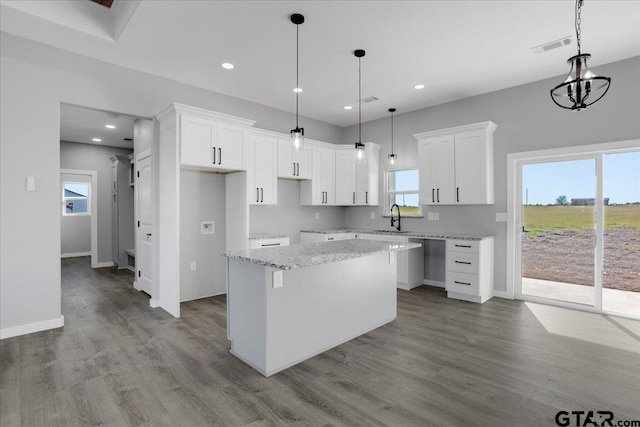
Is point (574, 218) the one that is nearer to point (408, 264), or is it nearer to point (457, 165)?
point (457, 165)

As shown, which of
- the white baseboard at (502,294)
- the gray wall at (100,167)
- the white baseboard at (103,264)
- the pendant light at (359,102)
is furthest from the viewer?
the gray wall at (100,167)

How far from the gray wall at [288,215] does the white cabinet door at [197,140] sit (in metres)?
1.42

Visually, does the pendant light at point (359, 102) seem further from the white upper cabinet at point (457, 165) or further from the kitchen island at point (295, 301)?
the white upper cabinet at point (457, 165)

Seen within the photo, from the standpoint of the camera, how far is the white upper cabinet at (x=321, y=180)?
19.4 ft

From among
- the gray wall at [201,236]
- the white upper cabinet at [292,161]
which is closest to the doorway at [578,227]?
the white upper cabinet at [292,161]

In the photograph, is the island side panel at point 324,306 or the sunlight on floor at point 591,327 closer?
the island side panel at point 324,306

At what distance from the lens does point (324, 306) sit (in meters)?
3.01

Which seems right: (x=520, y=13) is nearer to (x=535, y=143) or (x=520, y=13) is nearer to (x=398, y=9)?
(x=398, y=9)

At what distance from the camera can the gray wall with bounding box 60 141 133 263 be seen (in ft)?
24.9

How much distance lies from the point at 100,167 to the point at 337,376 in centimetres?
811

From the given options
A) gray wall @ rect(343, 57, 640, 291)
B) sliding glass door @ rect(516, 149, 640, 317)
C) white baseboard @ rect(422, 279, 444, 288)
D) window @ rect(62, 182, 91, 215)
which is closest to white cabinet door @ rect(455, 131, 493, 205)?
gray wall @ rect(343, 57, 640, 291)

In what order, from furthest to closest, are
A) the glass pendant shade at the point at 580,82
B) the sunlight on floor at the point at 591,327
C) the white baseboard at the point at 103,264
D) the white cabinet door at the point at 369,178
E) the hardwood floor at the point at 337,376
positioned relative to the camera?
the white baseboard at the point at 103,264
the white cabinet door at the point at 369,178
the sunlight on floor at the point at 591,327
the hardwood floor at the point at 337,376
the glass pendant shade at the point at 580,82

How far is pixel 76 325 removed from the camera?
368 centimetres

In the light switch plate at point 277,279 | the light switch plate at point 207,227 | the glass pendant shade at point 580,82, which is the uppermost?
the glass pendant shade at point 580,82
